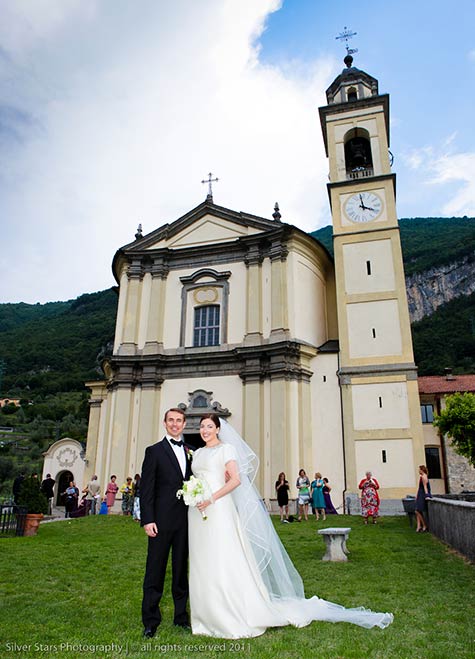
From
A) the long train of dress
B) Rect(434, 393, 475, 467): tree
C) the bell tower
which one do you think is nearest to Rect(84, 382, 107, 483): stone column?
the bell tower

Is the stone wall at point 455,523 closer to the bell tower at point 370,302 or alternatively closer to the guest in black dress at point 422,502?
the guest in black dress at point 422,502

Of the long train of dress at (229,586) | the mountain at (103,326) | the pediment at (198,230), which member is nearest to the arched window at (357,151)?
the pediment at (198,230)

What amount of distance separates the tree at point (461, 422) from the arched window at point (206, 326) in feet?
32.2

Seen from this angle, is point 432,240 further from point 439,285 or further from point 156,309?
point 156,309

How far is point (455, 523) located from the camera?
8.71 meters

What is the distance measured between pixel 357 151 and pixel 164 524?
22.9 m

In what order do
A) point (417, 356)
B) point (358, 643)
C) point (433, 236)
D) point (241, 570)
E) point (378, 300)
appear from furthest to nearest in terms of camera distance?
point (433, 236), point (417, 356), point (378, 300), point (241, 570), point (358, 643)

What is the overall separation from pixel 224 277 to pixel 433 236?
89.2 m

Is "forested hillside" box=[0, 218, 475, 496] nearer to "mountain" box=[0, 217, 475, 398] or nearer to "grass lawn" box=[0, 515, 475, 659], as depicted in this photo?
"mountain" box=[0, 217, 475, 398]

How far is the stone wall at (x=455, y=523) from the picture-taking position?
759cm

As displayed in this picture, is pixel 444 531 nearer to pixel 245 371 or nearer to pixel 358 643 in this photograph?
pixel 358 643

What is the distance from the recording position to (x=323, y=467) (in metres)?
19.2

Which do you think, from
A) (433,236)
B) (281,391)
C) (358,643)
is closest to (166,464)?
(358,643)

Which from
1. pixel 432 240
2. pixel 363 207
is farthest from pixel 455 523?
pixel 432 240
